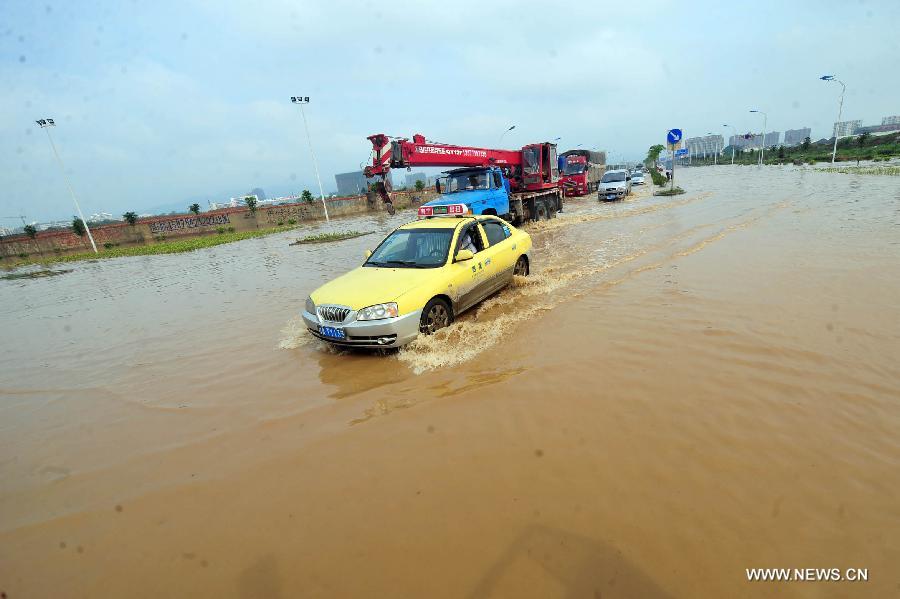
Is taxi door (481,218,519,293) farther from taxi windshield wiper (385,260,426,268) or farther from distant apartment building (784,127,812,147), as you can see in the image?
distant apartment building (784,127,812,147)

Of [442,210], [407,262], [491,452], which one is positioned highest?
[442,210]

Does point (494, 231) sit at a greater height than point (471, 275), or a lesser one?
greater

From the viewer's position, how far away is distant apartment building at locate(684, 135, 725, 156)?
133m

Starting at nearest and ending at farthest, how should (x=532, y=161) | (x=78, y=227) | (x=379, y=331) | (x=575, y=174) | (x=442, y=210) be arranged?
(x=379, y=331) < (x=442, y=210) < (x=532, y=161) < (x=78, y=227) < (x=575, y=174)

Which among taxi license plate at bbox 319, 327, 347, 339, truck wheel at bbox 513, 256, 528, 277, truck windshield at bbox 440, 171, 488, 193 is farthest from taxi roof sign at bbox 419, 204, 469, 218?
taxi license plate at bbox 319, 327, 347, 339

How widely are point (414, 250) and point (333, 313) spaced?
1.77 metres

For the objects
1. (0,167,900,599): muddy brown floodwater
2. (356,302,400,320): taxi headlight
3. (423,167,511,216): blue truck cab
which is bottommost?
(0,167,900,599): muddy brown floodwater

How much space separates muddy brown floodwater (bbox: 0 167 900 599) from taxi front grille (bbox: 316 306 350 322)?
57cm

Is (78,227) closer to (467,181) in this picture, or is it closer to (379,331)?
(467,181)

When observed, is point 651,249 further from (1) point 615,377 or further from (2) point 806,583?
(2) point 806,583

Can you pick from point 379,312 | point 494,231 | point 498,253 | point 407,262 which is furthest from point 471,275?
point 379,312

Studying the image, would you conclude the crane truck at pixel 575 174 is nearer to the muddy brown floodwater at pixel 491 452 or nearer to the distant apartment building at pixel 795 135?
the muddy brown floodwater at pixel 491 452

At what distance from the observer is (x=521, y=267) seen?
306 inches

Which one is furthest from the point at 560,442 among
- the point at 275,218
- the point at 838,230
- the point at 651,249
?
the point at 275,218
